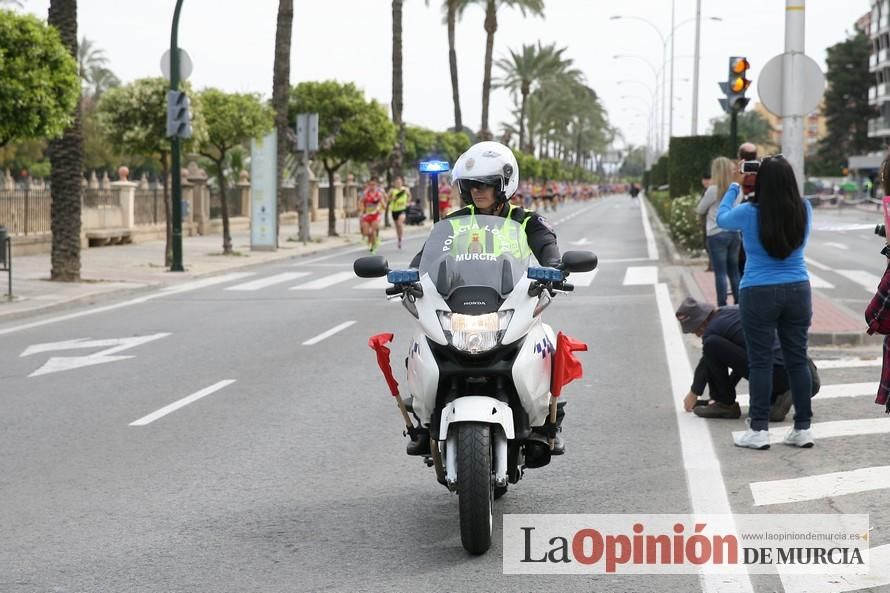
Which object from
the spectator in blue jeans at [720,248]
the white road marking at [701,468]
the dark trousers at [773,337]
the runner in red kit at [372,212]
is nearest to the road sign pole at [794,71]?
the spectator in blue jeans at [720,248]

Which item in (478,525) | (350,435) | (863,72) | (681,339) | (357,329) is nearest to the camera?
(478,525)

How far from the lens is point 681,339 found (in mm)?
13070

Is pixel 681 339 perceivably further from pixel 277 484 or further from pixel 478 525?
pixel 478 525

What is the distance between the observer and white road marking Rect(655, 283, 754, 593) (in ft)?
16.7

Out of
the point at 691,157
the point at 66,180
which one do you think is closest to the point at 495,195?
Answer: the point at 66,180

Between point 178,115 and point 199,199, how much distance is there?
15.6 metres

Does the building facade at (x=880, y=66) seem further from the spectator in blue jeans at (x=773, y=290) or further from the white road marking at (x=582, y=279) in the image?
the spectator in blue jeans at (x=773, y=290)

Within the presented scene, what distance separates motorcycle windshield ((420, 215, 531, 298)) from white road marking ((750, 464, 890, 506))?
71.5 inches

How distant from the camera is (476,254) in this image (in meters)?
5.64

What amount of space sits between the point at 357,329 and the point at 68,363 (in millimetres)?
3598

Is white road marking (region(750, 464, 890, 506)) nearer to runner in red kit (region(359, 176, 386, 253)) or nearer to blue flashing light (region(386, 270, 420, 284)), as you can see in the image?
blue flashing light (region(386, 270, 420, 284))

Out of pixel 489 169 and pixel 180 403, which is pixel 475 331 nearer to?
pixel 489 169

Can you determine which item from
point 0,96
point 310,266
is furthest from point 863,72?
point 0,96

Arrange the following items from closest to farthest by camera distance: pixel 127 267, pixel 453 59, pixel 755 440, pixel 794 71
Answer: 1. pixel 755 440
2. pixel 794 71
3. pixel 127 267
4. pixel 453 59
